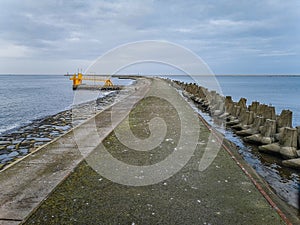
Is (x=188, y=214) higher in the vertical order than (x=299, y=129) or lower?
lower

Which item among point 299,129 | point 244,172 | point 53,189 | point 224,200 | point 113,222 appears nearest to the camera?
point 113,222

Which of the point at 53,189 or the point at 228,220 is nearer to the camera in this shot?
the point at 228,220

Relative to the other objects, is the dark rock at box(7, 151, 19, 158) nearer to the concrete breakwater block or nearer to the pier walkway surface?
the pier walkway surface

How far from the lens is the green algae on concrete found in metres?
3.41

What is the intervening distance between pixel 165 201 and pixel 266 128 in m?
6.45

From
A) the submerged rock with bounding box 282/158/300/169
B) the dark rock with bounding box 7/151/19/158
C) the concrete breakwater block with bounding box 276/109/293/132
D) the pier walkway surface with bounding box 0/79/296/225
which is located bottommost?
the dark rock with bounding box 7/151/19/158

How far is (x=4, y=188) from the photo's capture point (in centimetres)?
428

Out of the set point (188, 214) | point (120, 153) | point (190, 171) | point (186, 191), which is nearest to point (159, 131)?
point (120, 153)

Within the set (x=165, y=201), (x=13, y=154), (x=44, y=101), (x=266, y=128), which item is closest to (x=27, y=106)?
(x=44, y=101)

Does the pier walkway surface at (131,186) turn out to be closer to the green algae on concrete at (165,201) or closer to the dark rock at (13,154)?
the green algae on concrete at (165,201)

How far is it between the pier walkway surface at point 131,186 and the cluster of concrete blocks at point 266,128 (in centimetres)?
230

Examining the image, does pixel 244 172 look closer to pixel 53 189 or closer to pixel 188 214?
pixel 188 214

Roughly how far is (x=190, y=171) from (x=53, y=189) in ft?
8.73

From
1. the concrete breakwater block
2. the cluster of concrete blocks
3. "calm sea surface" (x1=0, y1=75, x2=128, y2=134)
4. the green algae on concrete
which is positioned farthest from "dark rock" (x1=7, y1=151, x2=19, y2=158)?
the concrete breakwater block
